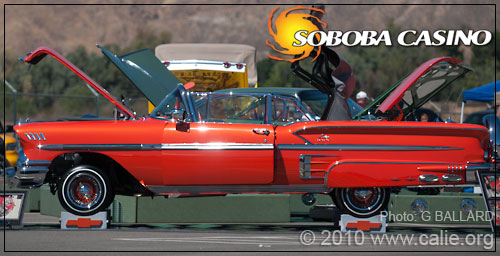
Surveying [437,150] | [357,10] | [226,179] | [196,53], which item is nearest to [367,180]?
[437,150]

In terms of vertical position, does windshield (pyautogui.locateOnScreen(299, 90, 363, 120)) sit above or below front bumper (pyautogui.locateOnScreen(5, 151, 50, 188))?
above

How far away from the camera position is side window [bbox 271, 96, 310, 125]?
1055cm

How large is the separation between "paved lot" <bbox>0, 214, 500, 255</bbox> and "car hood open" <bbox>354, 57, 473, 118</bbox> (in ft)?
5.03

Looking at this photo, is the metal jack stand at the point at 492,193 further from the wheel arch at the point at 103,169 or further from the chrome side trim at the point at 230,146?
the wheel arch at the point at 103,169

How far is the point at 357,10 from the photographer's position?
90.6 meters

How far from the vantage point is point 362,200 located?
972 centimetres

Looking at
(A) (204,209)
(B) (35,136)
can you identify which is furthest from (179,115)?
(A) (204,209)

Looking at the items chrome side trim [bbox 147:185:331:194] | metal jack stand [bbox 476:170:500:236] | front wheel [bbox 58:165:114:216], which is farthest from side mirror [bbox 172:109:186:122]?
metal jack stand [bbox 476:170:500:236]

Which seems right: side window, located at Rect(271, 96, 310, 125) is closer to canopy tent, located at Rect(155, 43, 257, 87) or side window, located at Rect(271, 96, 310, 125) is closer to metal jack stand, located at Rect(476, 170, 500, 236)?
metal jack stand, located at Rect(476, 170, 500, 236)

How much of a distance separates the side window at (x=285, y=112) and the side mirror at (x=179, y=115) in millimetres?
1460

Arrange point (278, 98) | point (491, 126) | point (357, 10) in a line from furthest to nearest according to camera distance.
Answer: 1. point (357, 10)
2. point (491, 126)
3. point (278, 98)

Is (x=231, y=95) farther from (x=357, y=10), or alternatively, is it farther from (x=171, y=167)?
(x=357, y=10)

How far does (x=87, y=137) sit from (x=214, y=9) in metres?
85.2

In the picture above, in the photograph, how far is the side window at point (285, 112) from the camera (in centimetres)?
1055
